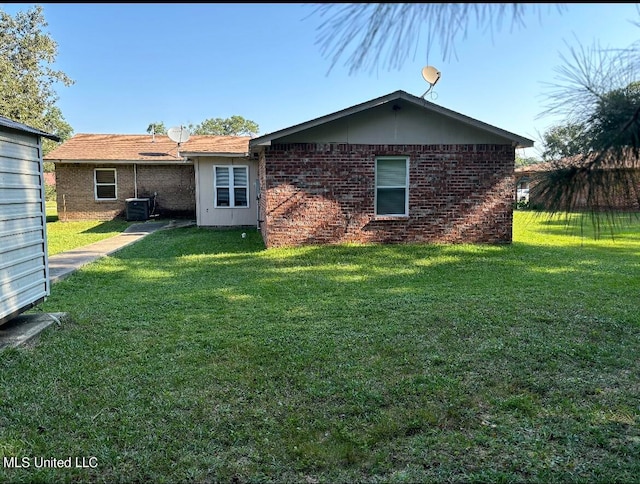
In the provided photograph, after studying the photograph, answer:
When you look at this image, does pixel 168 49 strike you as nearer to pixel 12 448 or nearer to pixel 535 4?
pixel 535 4

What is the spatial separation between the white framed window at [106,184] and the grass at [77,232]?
1.08 metres

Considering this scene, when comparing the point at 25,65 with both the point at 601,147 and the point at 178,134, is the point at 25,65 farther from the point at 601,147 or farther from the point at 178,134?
the point at 601,147

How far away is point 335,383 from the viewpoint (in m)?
3.62

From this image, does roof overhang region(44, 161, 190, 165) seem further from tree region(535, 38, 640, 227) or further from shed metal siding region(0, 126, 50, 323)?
tree region(535, 38, 640, 227)

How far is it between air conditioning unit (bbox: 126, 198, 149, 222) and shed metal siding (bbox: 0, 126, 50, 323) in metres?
13.3

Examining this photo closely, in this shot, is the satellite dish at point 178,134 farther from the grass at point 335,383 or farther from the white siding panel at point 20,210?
the white siding panel at point 20,210

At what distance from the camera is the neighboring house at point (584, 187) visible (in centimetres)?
206

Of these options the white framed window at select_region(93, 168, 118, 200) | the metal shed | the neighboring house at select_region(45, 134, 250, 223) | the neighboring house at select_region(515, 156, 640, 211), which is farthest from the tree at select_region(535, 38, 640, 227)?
the white framed window at select_region(93, 168, 118, 200)

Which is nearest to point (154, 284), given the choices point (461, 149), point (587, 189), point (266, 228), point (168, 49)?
point (266, 228)

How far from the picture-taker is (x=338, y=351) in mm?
4297

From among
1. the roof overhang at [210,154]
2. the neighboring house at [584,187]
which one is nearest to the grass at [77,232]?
the roof overhang at [210,154]

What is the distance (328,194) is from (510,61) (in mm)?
8810

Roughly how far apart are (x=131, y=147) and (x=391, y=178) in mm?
13387

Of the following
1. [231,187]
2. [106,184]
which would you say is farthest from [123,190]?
[231,187]
